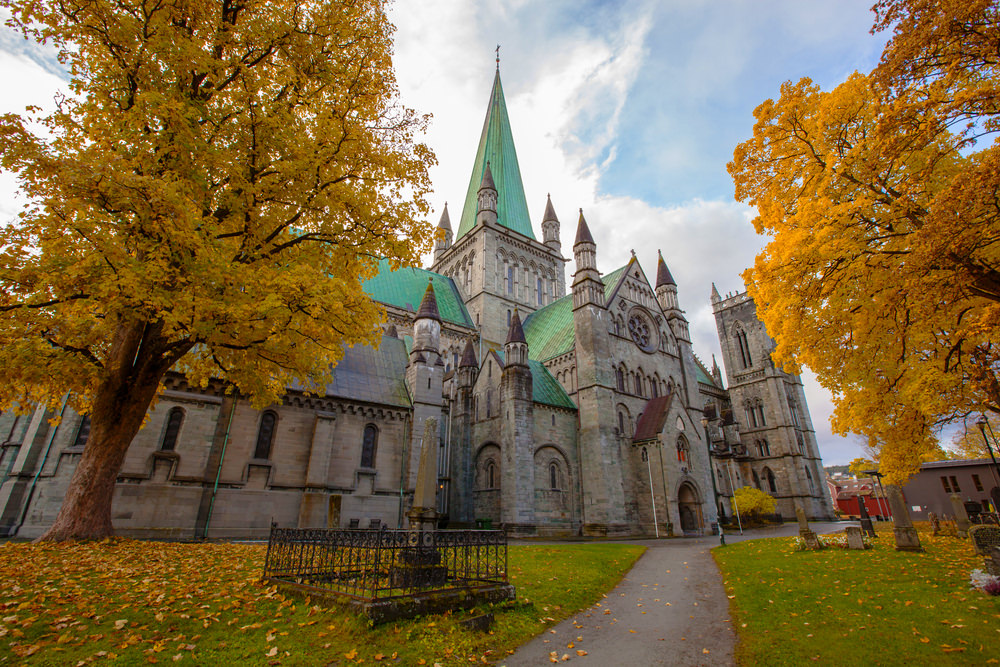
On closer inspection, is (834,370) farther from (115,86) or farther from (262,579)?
(115,86)

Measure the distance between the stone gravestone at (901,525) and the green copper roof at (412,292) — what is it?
29644 millimetres

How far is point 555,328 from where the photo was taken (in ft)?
120

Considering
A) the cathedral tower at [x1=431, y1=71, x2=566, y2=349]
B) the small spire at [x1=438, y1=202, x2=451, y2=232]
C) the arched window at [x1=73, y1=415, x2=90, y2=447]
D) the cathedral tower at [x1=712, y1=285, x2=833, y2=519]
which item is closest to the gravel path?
the arched window at [x1=73, y1=415, x2=90, y2=447]

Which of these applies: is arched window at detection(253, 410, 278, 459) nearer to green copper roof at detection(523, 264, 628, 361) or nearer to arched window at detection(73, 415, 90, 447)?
arched window at detection(73, 415, 90, 447)

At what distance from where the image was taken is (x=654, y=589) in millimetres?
11531

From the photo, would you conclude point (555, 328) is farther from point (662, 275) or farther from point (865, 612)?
point (865, 612)

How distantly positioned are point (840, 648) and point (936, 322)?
7316mm

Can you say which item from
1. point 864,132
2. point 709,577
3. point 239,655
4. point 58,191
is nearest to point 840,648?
point 709,577

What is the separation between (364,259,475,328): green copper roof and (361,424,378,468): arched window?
48.4 ft

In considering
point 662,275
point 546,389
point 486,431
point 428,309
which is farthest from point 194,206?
point 662,275

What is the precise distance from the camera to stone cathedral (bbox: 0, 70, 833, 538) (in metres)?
17.6

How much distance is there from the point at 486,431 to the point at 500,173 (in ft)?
112

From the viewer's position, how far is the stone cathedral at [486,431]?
17.6m

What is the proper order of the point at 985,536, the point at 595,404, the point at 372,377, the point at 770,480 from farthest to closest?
1. the point at 770,480
2. the point at 595,404
3. the point at 372,377
4. the point at 985,536
